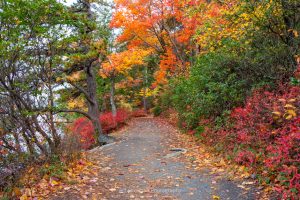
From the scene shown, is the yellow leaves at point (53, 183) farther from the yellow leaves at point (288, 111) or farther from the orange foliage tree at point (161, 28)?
the orange foliage tree at point (161, 28)

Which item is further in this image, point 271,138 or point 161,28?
point 161,28

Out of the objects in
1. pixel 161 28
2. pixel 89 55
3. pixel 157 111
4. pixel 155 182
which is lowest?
pixel 155 182

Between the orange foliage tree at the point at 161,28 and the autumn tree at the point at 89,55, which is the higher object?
the orange foliage tree at the point at 161,28

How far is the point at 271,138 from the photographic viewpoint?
246 inches

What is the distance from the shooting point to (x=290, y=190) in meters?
4.14

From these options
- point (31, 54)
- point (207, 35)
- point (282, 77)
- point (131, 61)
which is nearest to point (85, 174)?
point (31, 54)

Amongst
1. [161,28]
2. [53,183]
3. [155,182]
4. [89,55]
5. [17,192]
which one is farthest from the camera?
[161,28]

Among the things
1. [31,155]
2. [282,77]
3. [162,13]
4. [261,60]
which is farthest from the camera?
[162,13]

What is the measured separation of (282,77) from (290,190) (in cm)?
419

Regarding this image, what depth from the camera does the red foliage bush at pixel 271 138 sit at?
4.46 metres

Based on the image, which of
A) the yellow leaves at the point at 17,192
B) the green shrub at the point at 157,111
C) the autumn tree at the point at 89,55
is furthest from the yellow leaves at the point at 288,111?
the green shrub at the point at 157,111

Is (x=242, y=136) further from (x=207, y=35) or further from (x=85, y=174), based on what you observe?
(x=207, y=35)

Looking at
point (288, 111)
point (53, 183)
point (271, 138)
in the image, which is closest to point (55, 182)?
point (53, 183)

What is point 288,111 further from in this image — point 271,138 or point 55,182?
point 55,182
